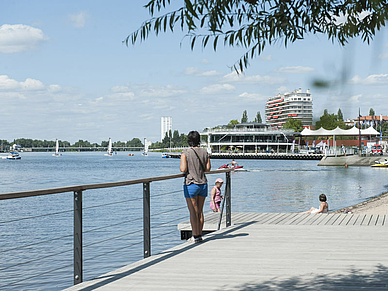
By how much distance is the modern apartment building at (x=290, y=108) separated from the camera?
2.11 meters

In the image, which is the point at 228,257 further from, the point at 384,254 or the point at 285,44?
the point at 285,44

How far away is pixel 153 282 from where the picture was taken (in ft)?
17.6

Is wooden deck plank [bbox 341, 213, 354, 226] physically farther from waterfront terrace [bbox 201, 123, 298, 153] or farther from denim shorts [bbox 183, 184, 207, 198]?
waterfront terrace [bbox 201, 123, 298, 153]

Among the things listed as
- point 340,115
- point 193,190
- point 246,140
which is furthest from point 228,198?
point 246,140

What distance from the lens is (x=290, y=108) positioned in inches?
96.3

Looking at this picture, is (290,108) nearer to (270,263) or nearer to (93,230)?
(270,263)

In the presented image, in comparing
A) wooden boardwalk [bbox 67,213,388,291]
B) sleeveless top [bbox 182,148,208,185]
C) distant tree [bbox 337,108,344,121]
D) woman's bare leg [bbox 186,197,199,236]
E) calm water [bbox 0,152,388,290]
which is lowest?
calm water [bbox 0,152,388,290]

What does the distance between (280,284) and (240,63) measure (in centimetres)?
295

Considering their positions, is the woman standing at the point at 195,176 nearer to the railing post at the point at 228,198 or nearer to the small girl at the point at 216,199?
the railing post at the point at 228,198

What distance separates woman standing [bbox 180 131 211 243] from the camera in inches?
299

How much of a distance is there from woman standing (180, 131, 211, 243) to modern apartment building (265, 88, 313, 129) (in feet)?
15.6

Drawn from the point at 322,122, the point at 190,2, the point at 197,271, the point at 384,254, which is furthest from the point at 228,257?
the point at 322,122

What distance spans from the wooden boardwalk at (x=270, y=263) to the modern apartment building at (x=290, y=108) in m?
2.78

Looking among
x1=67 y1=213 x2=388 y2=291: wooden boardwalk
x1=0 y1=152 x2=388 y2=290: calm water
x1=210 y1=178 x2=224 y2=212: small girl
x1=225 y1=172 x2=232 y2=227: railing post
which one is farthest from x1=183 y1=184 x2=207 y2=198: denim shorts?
x1=210 y1=178 x2=224 y2=212: small girl
